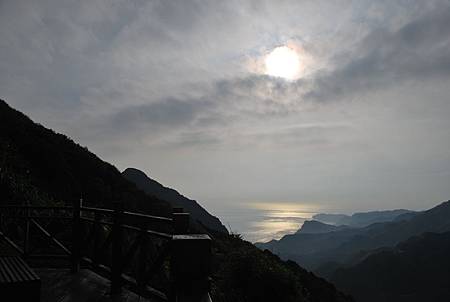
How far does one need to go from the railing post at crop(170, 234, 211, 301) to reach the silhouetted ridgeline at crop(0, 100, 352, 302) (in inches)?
148

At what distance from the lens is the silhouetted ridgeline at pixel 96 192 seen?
43.2ft

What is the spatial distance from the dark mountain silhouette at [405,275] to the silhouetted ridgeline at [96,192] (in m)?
116

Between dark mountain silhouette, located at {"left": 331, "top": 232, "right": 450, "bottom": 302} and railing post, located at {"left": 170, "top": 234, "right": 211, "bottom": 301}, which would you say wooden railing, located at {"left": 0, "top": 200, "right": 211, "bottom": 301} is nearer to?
railing post, located at {"left": 170, "top": 234, "right": 211, "bottom": 301}

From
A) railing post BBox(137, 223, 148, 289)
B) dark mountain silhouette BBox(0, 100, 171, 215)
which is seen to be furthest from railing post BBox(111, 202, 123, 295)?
dark mountain silhouette BBox(0, 100, 171, 215)

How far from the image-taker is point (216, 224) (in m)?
108

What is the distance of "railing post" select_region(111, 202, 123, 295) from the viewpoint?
5.88 metres

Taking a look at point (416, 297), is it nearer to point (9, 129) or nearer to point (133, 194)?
point (133, 194)

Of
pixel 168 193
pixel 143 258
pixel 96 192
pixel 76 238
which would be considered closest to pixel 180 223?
pixel 143 258

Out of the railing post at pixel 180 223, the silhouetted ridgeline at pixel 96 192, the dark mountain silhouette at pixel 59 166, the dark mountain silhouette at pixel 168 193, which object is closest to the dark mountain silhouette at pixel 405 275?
the dark mountain silhouette at pixel 168 193

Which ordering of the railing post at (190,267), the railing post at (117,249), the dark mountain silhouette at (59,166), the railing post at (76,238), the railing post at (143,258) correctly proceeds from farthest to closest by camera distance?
the dark mountain silhouette at (59,166) → the railing post at (76,238) → the railing post at (117,249) → the railing post at (143,258) → the railing post at (190,267)

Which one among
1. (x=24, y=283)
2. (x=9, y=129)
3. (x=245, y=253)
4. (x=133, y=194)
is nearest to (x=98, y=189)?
(x=133, y=194)

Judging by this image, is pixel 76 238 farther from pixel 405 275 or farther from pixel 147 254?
pixel 405 275

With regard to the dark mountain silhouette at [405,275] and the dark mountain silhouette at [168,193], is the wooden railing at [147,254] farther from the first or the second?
the dark mountain silhouette at [405,275]

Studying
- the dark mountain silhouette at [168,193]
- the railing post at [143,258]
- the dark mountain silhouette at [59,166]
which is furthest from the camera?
the dark mountain silhouette at [168,193]
